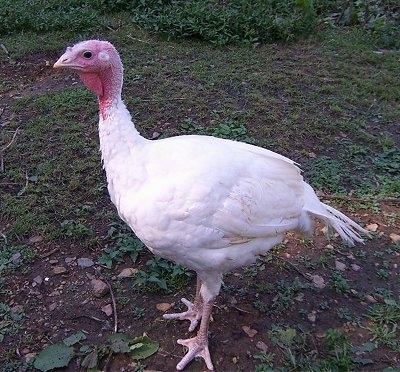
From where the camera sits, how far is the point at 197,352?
3309 millimetres

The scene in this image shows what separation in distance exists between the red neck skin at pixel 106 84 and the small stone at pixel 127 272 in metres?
1.32

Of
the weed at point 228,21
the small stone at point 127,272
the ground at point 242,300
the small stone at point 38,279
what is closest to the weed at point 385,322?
the ground at point 242,300

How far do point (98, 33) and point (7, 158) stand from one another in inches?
125

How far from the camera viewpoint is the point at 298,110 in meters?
5.87

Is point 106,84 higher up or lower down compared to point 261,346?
higher up

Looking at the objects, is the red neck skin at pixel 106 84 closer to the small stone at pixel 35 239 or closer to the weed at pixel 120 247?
the weed at pixel 120 247

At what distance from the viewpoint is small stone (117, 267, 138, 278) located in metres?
3.84

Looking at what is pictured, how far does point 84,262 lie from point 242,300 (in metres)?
1.22

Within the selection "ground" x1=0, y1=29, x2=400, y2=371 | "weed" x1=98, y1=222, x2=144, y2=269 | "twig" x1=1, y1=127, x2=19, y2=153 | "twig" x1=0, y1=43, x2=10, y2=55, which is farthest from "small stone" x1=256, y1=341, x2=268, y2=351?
"twig" x1=0, y1=43, x2=10, y2=55

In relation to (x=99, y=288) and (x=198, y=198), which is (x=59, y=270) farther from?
(x=198, y=198)

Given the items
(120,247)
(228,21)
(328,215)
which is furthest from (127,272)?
(228,21)

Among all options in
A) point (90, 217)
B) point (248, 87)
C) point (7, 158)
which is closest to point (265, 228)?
point (90, 217)

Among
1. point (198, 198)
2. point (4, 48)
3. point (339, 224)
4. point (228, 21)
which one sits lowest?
point (4, 48)

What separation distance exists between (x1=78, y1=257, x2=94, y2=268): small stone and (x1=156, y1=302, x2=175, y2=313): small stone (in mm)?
641
